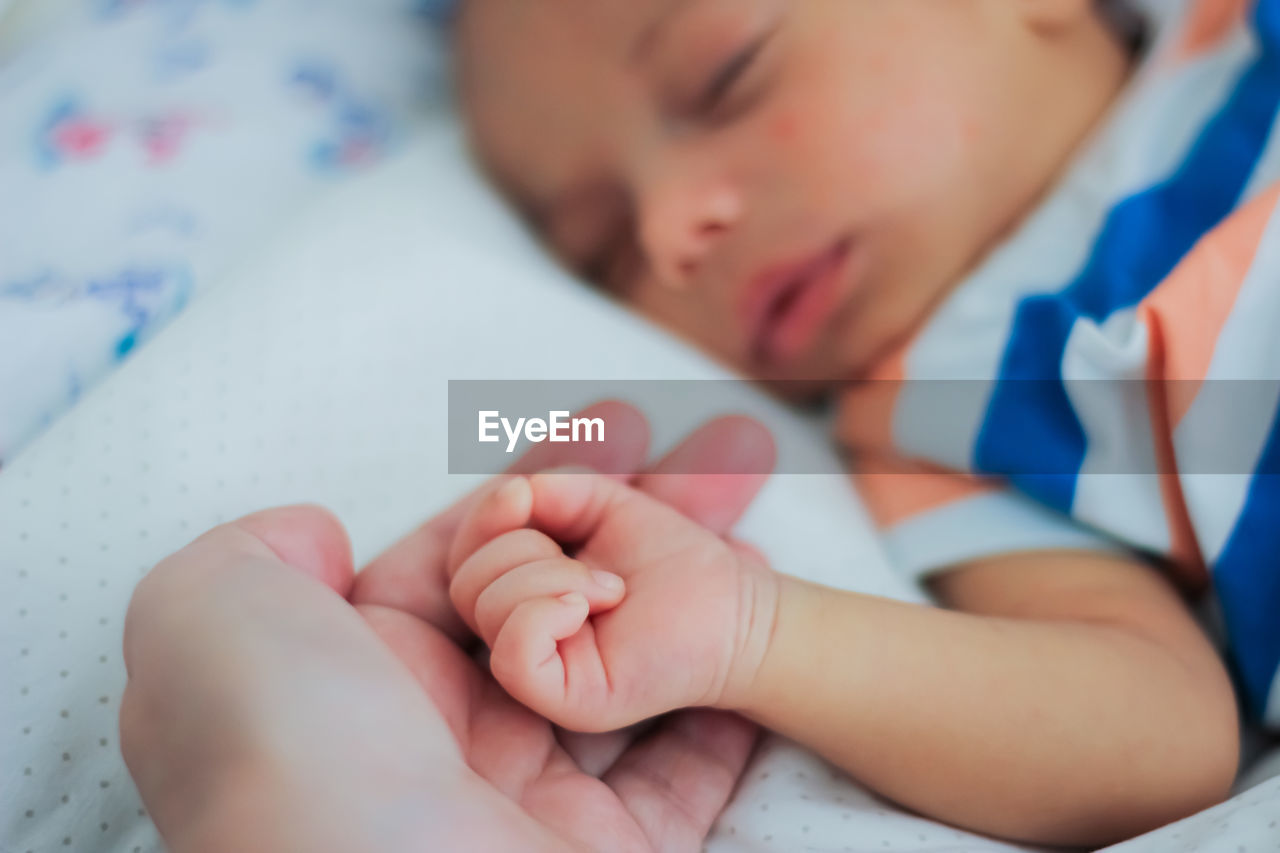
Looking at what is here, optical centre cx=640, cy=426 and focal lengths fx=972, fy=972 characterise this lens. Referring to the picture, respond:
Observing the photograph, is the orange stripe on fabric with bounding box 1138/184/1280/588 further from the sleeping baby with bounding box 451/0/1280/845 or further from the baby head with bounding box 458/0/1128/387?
the baby head with bounding box 458/0/1128/387

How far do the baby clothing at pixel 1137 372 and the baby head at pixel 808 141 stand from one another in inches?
1.9

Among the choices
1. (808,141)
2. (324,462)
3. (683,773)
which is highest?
(808,141)

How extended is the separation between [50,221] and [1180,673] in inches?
38.0

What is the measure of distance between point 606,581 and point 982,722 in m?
0.24

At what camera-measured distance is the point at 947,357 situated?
0.80 metres

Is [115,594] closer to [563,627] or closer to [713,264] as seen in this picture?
[563,627]

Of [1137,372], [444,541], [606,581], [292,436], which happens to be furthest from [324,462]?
[1137,372]

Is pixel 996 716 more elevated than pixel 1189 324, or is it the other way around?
pixel 1189 324

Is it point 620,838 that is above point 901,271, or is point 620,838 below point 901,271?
below

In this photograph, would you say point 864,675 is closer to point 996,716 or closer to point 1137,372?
point 996,716

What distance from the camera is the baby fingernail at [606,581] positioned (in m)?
0.49

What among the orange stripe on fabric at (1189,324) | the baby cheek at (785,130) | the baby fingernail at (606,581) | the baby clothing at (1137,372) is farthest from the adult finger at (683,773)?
the baby cheek at (785,130)

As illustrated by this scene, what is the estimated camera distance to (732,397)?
32.3 inches

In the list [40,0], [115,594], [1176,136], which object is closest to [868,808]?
[115,594]
